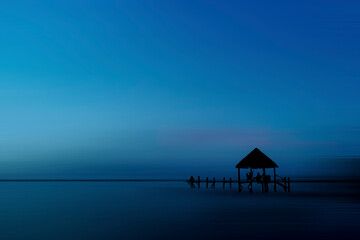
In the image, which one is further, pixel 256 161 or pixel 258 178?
pixel 258 178

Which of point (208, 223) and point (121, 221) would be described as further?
point (121, 221)

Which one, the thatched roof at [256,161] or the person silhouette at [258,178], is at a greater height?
the thatched roof at [256,161]

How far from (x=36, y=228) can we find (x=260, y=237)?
10.9m

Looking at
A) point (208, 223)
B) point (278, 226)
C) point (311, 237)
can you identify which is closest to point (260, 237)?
point (311, 237)

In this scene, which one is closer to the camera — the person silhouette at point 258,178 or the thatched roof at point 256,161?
the thatched roof at point 256,161

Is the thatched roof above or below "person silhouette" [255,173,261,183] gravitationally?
above

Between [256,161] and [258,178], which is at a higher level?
[256,161]

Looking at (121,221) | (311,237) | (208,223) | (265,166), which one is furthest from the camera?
(265,166)

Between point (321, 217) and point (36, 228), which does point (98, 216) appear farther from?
point (321, 217)

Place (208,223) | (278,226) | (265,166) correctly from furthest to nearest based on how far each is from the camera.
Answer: (265,166) < (208,223) < (278,226)

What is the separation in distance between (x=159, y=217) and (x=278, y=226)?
25.2 feet

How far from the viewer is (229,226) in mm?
18953

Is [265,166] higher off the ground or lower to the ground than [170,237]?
higher

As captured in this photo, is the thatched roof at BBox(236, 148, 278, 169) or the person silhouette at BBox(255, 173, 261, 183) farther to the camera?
the person silhouette at BBox(255, 173, 261, 183)
